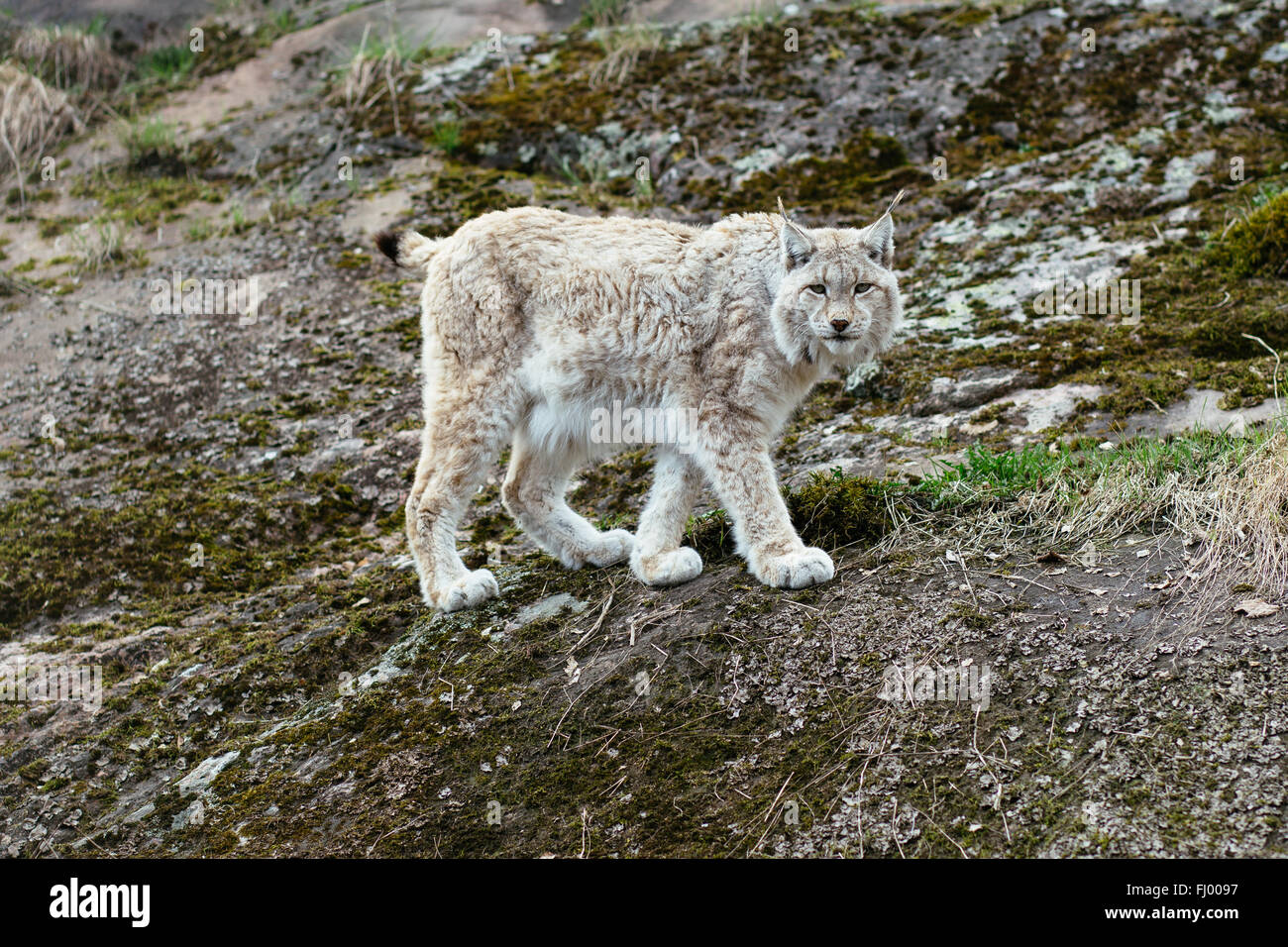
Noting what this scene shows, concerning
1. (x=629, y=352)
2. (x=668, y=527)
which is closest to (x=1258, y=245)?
(x=629, y=352)

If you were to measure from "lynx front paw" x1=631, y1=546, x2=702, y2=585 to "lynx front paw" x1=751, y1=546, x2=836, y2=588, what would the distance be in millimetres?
371

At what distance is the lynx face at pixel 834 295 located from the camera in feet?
14.2

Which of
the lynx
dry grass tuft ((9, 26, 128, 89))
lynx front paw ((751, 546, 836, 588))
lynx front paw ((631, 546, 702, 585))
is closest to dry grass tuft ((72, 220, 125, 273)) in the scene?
dry grass tuft ((9, 26, 128, 89))

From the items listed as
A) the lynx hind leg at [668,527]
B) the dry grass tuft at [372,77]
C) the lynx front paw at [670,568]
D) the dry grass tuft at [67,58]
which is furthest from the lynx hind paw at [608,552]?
the dry grass tuft at [67,58]

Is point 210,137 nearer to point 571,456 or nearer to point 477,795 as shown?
point 571,456

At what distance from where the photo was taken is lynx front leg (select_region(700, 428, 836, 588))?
4016mm

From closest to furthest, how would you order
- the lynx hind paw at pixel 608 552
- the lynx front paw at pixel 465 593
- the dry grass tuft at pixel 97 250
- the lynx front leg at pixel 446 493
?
the lynx front paw at pixel 465 593 → the lynx front leg at pixel 446 493 → the lynx hind paw at pixel 608 552 → the dry grass tuft at pixel 97 250

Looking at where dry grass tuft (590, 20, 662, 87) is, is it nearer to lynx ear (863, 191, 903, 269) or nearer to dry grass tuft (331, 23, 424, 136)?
dry grass tuft (331, 23, 424, 136)

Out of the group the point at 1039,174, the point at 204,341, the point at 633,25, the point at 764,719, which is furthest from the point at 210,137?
the point at 764,719

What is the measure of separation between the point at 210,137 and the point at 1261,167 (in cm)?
888

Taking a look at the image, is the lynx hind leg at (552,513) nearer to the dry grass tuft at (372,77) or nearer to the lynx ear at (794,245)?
the lynx ear at (794,245)

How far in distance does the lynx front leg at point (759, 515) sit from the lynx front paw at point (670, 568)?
0.22 metres

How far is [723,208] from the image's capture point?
7594 mm

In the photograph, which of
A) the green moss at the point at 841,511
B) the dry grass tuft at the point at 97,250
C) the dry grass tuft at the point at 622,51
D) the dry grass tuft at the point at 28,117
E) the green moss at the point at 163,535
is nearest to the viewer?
the green moss at the point at 841,511
